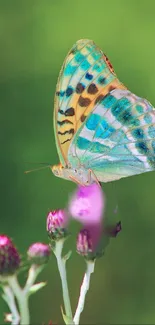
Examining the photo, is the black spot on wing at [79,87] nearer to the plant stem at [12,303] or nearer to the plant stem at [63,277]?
the plant stem at [63,277]

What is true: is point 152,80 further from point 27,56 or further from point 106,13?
point 27,56

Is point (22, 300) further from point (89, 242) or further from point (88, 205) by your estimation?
point (88, 205)

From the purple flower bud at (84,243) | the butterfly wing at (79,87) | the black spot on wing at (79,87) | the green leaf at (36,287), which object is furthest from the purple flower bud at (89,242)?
the black spot on wing at (79,87)

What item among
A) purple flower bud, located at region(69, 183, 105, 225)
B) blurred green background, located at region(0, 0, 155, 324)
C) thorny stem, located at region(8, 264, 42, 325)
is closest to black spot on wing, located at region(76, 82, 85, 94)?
purple flower bud, located at region(69, 183, 105, 225)

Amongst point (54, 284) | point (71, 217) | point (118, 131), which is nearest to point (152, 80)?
point (54, 284)

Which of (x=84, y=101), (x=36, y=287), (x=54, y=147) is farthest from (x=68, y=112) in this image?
(x=54, y=147)
